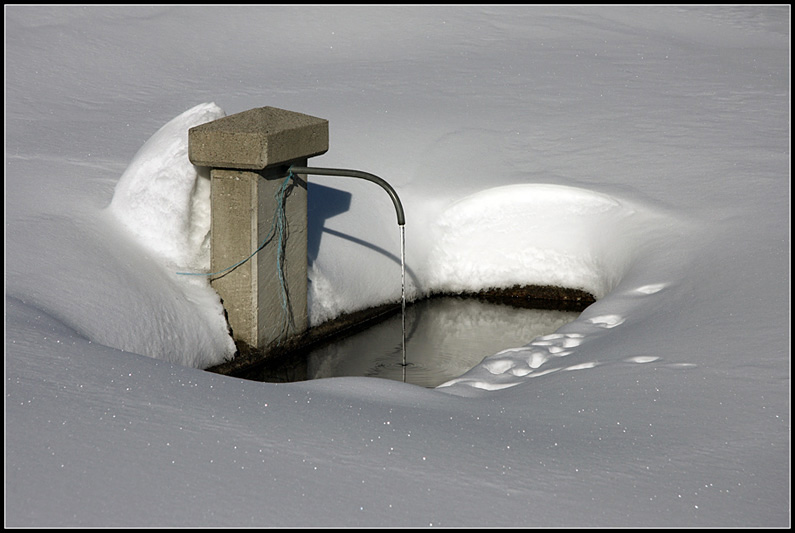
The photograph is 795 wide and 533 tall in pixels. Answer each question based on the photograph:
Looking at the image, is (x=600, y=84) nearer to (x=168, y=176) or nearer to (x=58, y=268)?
(x=168, y=176)

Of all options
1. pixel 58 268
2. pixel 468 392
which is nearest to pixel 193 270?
pixel 58 268

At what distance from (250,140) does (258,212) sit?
34cm

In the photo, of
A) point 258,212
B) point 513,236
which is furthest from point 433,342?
point 258,212

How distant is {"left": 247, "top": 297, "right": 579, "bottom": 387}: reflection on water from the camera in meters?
4.72

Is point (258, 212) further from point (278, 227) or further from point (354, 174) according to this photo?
point (354, 174)

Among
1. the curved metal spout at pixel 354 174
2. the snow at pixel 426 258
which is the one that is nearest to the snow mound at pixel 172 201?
the snow at pixel 426 258

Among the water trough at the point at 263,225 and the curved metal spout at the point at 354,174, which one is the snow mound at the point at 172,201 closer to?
the water trough at the point at 263,225

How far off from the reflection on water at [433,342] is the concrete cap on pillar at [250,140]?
102 cm

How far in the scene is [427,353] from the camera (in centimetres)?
497

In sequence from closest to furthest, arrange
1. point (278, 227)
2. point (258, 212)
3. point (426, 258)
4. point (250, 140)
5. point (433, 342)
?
1. point (250, 140)
2. point (258, 212)
3. point (278, 227)
4. point (433, 342)
5. point (426, 258)

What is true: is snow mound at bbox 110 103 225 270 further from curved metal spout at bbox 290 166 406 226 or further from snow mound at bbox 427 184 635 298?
snow mound at bbox 427 184 635 298

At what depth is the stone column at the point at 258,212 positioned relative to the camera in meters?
4.39

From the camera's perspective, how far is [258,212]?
4480 millimetres

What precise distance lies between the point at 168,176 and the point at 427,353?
1.53 metres
